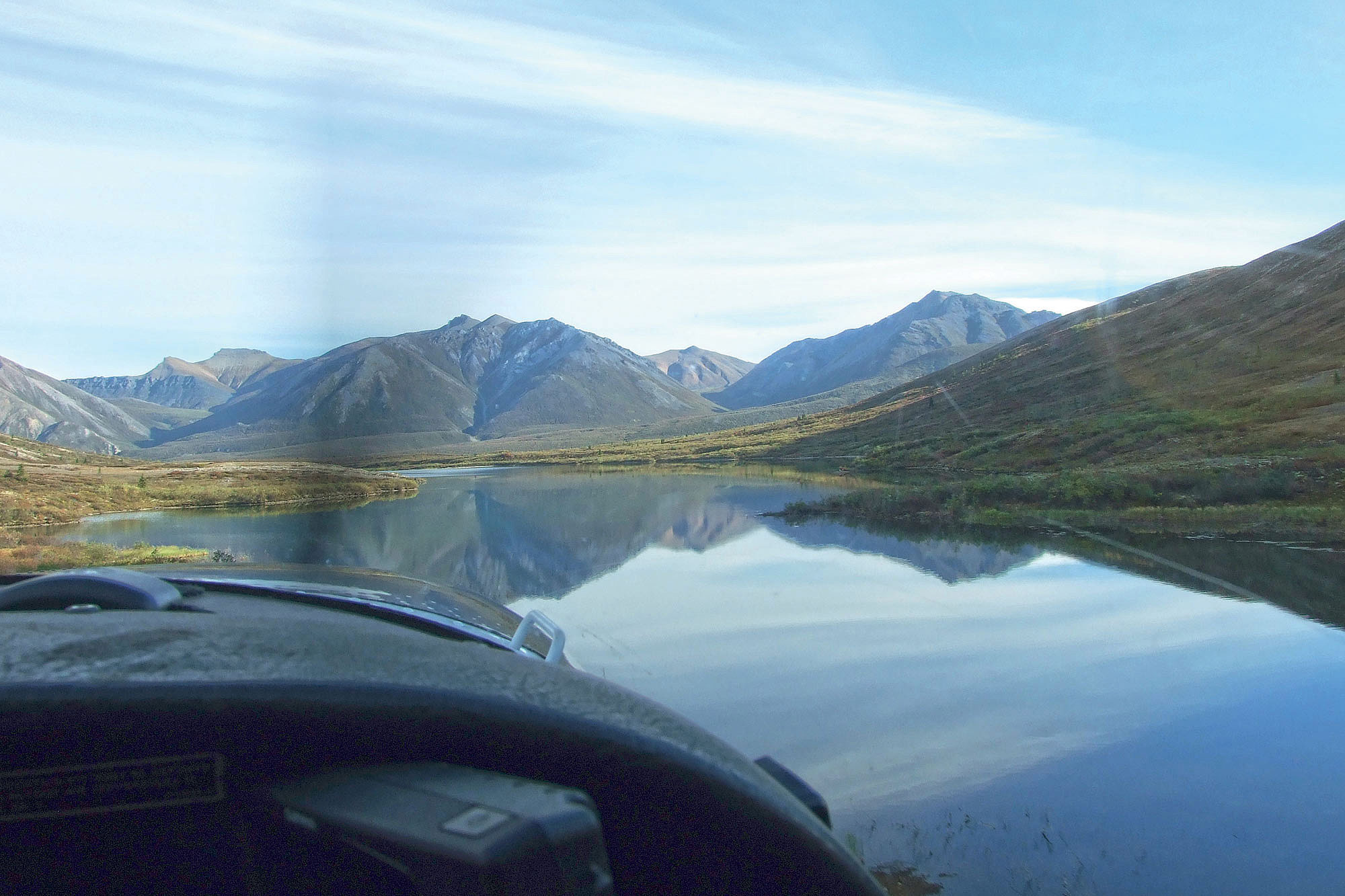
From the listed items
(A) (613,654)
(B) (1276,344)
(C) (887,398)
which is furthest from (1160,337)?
(A) (613,654)

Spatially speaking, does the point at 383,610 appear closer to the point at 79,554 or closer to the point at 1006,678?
the point at 1006,678

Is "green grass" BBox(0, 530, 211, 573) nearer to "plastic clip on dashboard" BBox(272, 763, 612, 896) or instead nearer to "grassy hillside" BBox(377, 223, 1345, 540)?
"plastic clip on dashboard" BBox(272, 763, 612, 896)

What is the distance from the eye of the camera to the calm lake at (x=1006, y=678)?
6133 millimetres

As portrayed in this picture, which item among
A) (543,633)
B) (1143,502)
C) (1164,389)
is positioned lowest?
(1143,502)

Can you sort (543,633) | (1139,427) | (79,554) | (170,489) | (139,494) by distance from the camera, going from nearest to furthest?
1. (543,633)
2. (79,554)
3. (139,494)
4. (170,489)
5. (1139,427)

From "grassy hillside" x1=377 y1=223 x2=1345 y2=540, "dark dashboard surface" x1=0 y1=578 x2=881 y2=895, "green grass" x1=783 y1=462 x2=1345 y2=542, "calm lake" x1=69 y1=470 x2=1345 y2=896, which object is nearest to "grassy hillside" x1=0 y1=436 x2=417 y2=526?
"calm lake" x1=69 y1=470 x2=1345 y2=896

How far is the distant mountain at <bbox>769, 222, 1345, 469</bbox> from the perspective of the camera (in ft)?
129

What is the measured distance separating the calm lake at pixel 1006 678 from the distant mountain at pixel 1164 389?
1663 cm

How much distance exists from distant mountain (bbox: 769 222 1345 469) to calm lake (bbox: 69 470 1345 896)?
54.6 ft

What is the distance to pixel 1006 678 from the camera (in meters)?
10.4

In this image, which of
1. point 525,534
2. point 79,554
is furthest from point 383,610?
point 525,534

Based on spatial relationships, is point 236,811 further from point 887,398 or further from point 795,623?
point 887,398

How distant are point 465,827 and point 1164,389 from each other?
67.8 metres

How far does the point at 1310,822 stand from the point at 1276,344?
65429 mm
